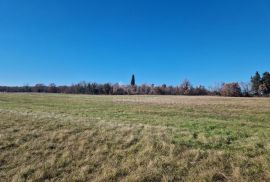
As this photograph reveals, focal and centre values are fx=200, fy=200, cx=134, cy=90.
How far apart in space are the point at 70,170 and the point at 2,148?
11.5ft

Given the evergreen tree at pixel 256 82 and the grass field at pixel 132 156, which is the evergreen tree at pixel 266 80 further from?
the grass field at pixel 132 156

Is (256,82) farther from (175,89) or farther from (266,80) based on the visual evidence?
(175,89)

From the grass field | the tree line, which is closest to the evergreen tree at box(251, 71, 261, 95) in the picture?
the tree line

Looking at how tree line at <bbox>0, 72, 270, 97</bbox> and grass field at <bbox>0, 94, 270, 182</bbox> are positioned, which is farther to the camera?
A: tree line at <bbox>0, 72, 270, 97</bbox>

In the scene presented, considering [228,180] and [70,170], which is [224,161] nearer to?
[228,180]

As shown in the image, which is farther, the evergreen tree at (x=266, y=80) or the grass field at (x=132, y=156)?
the evergreen tree at (x=266, y=80)

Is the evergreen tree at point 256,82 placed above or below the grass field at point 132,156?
above

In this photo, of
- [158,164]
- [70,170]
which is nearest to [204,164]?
[158,164]

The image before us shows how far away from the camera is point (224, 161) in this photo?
19.8 ft

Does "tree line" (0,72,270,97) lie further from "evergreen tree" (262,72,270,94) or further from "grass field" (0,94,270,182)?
"grass field" (0,94,270,182)

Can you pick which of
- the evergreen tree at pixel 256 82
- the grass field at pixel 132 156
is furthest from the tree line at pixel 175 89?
the grass field at pixel 132 156

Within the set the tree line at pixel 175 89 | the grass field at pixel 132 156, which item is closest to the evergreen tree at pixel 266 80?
the tree line at pixel 175 89

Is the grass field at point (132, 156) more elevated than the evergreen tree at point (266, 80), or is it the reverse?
the evergreen tree at point (266, 80)

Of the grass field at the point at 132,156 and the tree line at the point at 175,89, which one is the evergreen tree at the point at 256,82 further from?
the grass field at the point at 132,156
